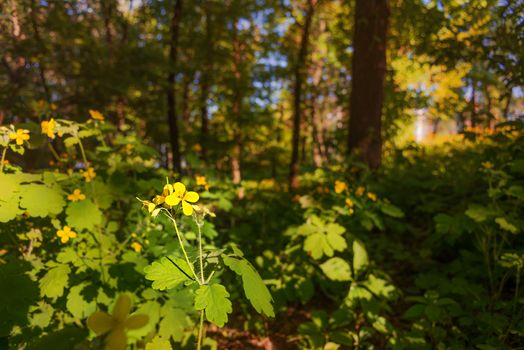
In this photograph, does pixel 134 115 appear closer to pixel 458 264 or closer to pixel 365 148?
pixel 365 148

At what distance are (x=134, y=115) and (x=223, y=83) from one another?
78.6 inches

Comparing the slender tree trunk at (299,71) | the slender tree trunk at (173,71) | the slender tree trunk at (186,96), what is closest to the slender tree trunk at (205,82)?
the slender tree trunk at (186,96)

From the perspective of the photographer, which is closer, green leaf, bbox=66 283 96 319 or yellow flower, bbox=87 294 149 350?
yellow flower, bbox=87 294 149 350

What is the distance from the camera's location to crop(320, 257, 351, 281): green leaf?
2.32 metres

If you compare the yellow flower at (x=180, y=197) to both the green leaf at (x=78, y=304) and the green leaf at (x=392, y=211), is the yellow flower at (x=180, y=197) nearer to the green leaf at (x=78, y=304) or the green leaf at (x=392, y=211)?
the green leaf at (x=78, y=304)

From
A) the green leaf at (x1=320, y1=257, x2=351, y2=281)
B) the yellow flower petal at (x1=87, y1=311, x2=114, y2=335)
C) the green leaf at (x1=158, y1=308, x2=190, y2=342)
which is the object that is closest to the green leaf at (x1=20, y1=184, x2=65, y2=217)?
the green leaf at (x1=158, y1=308, x2=190, y2=342)

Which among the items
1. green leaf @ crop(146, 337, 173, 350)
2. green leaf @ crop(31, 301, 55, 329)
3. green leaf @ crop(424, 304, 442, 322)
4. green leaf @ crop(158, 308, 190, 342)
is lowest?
green leaf @ crop(158, 308, 190, 342)

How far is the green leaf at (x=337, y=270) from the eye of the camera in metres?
2.32

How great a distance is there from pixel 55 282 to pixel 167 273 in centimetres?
107

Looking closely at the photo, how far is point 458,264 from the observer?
2.72 metres

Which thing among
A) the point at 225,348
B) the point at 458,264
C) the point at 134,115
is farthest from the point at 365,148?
the point at 134,115

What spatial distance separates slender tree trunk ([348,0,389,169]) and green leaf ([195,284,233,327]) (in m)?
3.61

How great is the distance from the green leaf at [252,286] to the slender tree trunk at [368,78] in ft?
11.5

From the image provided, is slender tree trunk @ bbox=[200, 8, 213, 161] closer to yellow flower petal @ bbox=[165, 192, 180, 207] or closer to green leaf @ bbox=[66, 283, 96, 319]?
green leaf @ bbox=[66, 283, 96, 319]
